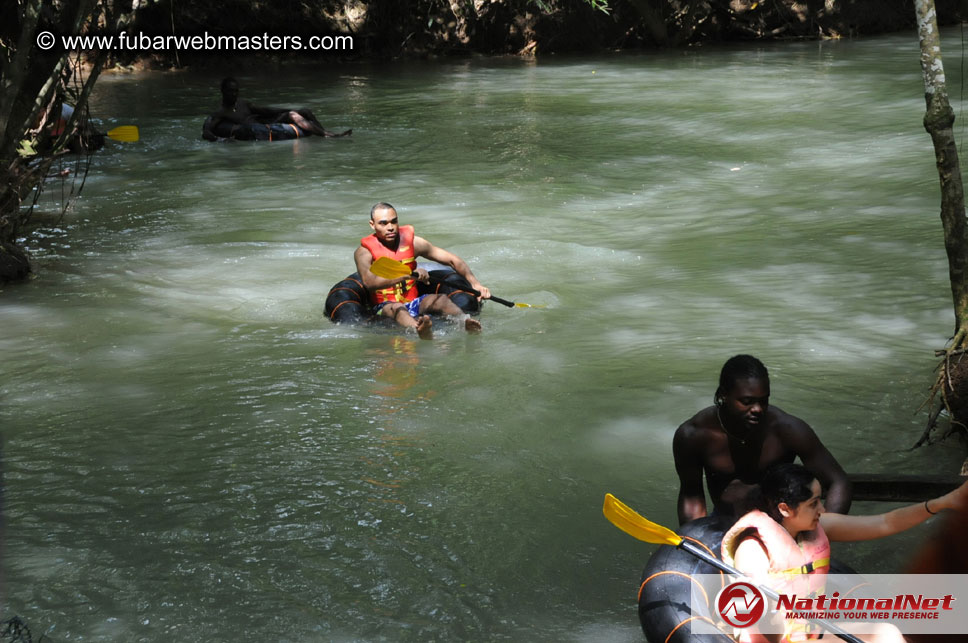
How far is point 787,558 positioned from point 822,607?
7.6 inches

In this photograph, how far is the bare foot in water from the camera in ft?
23.9

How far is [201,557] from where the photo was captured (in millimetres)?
4680

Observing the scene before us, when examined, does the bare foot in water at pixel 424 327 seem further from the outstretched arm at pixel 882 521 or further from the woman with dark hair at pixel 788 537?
the woman with dark hair at pixel 788 537

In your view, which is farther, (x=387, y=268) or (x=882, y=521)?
(x=387, y=268)

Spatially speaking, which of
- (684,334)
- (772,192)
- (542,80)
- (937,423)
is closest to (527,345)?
(684,334)

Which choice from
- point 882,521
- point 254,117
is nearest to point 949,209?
Answer: point 882,521

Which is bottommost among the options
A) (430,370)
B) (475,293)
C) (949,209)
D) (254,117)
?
(430,370)

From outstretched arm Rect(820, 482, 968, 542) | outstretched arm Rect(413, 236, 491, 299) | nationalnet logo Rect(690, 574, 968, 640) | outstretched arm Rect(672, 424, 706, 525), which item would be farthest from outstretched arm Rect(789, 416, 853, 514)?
outstretched arm Rect(413, 236, 491, 299)

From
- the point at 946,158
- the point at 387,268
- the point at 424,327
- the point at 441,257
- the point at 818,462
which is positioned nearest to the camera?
the point at 818,462

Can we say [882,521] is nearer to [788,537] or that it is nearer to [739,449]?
[788,537]

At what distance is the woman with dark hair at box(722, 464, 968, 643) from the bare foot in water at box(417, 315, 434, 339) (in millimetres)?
4020

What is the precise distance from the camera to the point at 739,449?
4.01m

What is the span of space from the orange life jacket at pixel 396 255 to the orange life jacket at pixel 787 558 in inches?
182

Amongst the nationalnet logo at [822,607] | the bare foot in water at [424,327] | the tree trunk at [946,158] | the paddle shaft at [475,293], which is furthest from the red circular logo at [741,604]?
the paddle shaft at [475,293]
